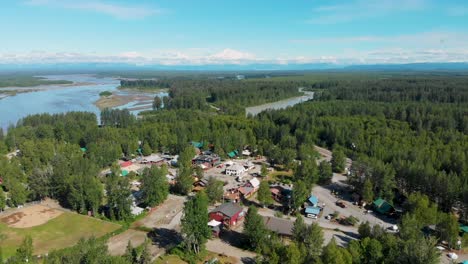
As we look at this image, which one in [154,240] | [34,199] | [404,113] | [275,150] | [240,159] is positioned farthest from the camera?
[404,113]

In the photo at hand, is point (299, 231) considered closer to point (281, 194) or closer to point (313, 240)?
point (313, 240)

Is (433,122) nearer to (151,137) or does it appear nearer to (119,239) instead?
(151,137)

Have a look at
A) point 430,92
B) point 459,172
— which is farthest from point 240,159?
point 430,92

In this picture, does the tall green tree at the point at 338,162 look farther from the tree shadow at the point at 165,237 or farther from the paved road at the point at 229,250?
Answer: the tree shadow at the point at 165,237

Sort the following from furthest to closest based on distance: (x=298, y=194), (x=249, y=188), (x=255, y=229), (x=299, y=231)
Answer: (x=249, y=188)
(x=298, y=194)
(x=255, y=229)
(x=299, y=231)

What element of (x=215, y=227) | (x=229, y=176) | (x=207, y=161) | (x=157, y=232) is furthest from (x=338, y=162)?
(x=157, y=232)

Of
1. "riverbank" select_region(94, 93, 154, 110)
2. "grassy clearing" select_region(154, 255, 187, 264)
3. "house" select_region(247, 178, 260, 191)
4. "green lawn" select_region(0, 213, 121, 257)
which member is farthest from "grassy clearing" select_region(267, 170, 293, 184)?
"riverbank" select_region(94, 93, 154, 110)
